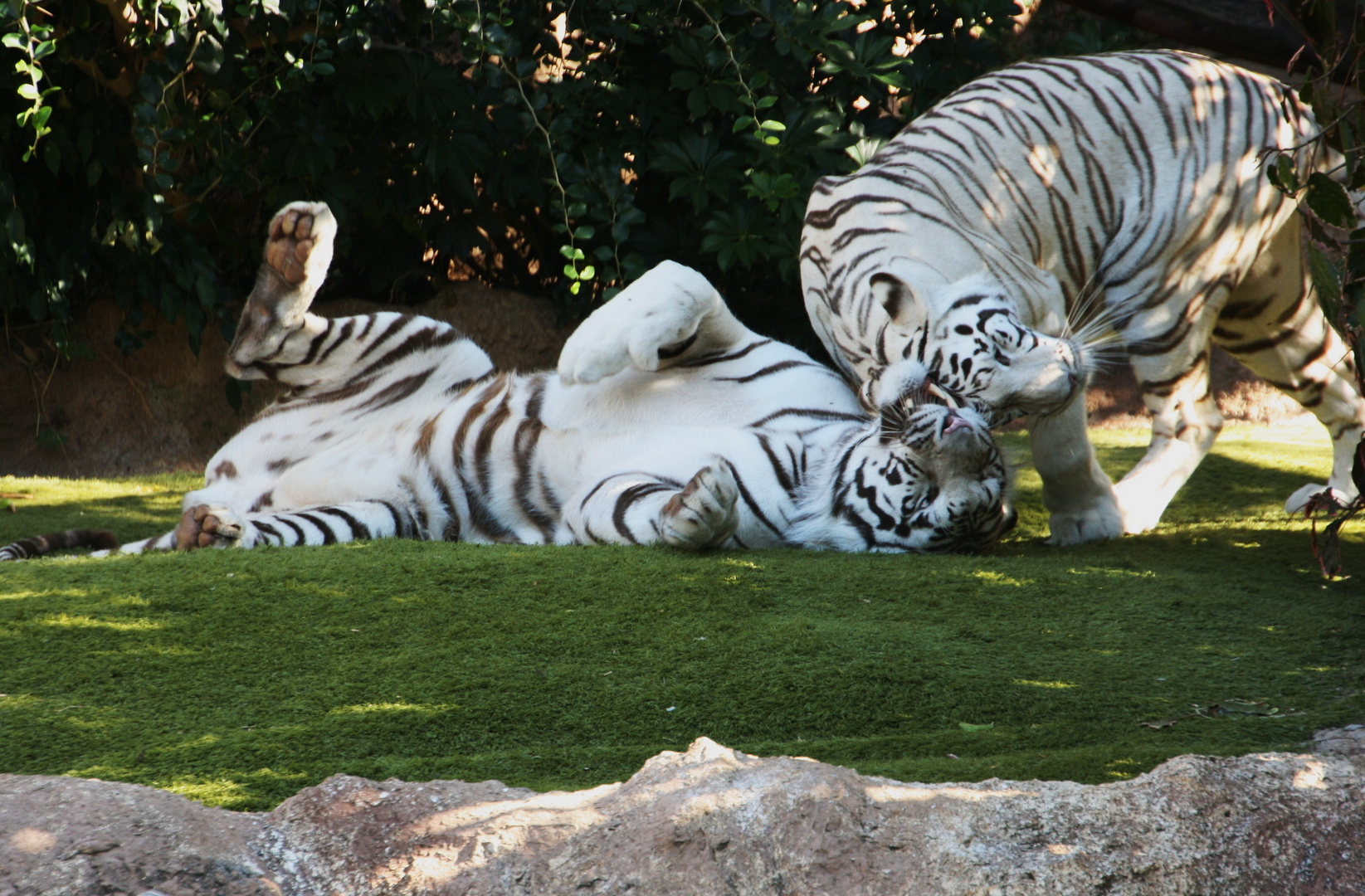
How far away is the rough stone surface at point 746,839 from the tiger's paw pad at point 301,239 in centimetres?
236

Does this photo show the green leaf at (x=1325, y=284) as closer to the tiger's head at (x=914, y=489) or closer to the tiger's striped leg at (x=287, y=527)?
the tiger's head at (x=914, y=489)

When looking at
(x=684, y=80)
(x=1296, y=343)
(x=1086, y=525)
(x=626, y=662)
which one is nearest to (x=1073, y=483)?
(x=1086, y=525)

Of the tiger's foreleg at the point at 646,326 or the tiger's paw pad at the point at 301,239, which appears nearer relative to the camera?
the tiger's foreleg at the point at 646,326

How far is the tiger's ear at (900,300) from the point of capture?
2871 millimetres

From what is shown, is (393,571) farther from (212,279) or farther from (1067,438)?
(212,279)

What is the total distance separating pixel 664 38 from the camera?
5316 mm

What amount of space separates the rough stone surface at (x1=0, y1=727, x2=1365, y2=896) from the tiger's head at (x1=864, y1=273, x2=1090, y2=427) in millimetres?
1623

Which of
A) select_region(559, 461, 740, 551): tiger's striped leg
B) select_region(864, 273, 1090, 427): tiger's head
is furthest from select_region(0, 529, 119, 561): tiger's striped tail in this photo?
select_region(864, 273, 1090, 427): tiger's head

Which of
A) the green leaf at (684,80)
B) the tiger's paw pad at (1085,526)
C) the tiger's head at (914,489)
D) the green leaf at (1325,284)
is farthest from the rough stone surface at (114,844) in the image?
the green leaf at (684,80)

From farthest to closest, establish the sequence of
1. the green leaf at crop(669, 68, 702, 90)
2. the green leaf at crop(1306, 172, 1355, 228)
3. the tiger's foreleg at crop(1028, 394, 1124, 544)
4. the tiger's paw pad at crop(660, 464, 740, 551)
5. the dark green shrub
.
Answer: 1. the green leaf at crop(669, 68, 702, 90)
2. the dark green shrub
3. the tiger's foreleg at crop(1028, 394, 1124, 544)
4. the tiger's paw pad at crop(660, 464, 740, 551)
5. the green leaf at crop(1306, 172, 1355, 228)

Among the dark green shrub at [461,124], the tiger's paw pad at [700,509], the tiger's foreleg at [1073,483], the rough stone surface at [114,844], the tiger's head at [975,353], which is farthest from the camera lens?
the dark green shrub at [461,124]

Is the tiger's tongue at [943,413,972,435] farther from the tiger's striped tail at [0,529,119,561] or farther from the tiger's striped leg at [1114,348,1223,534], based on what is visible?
the tiger's striped tail at [0,529,119,561]

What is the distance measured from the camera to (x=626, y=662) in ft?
6.75

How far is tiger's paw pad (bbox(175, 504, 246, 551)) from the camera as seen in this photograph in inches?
112
